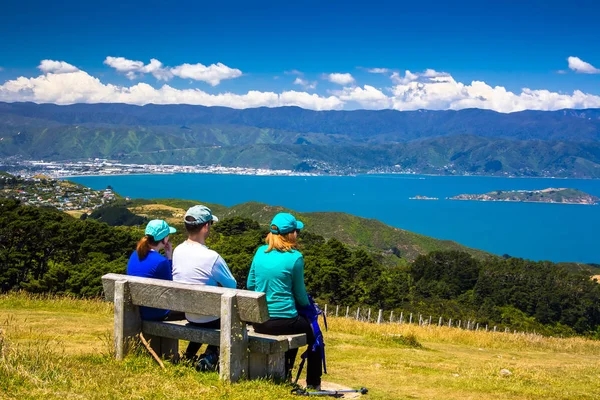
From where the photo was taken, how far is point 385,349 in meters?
9.12

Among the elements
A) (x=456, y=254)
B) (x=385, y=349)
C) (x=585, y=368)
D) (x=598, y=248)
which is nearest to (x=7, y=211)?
(x=385, y=349)

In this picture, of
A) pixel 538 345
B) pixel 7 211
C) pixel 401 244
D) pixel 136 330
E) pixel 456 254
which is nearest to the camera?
pixel 136 330

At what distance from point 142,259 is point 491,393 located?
12.7ft

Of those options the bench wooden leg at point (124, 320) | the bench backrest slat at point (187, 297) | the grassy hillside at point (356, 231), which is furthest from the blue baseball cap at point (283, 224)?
the grassy hillside at point (356, 231)

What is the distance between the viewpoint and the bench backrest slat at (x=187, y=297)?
4582 mm

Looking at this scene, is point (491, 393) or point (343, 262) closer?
point (491, 393)

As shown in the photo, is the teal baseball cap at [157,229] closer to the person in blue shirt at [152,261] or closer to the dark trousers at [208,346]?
the person in blue shirt at [152,261]

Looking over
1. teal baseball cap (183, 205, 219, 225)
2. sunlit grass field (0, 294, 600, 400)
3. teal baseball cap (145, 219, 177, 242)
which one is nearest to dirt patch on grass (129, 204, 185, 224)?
sunlit grass field (0, 294, 600, 400)

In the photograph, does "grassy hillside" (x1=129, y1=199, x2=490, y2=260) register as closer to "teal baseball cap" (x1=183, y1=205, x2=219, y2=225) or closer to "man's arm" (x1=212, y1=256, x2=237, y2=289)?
"man's arm" (x1=212, y1=256, x2=237, y2=289)

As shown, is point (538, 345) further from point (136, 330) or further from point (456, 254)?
point (456, 254)

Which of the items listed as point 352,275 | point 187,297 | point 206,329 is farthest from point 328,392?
point 352,275

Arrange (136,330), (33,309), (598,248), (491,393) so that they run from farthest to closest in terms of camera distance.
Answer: (598,248)
(33,309)
(491,393)
(136,330)

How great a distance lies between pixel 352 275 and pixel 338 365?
106 feet

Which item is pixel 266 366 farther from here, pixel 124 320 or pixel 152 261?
pixel 152 261
